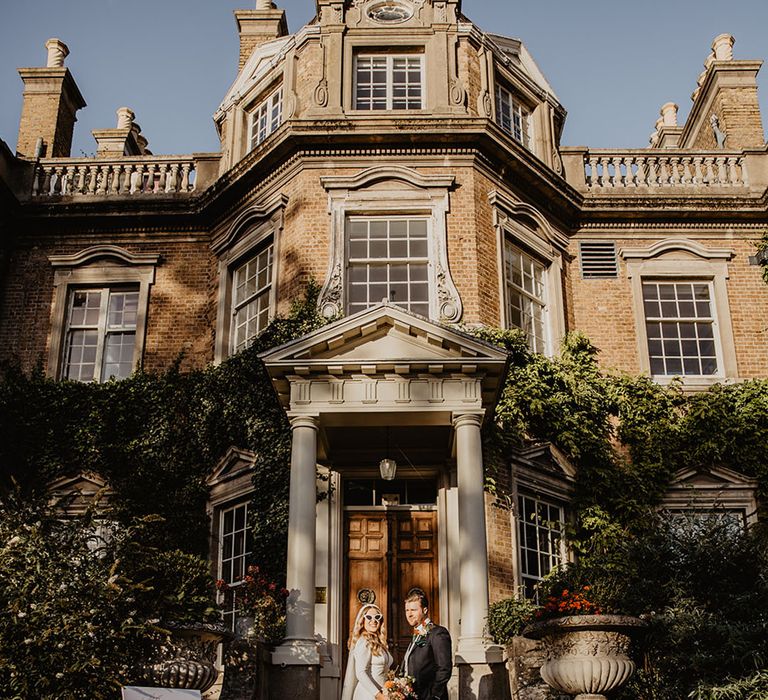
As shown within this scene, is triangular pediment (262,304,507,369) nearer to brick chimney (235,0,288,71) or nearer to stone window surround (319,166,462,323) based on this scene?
stone window surround (319,166,462,323)

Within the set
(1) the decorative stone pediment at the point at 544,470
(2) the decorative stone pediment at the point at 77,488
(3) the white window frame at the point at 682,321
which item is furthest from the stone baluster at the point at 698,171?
(2) the decorative stone pediment at the point at 77,488

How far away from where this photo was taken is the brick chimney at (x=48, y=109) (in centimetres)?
1830

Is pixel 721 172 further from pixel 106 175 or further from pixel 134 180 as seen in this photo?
pixel 106 175

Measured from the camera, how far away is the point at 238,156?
678 inches

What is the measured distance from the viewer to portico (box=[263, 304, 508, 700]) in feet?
36.0

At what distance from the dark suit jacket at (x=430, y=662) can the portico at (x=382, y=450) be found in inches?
103

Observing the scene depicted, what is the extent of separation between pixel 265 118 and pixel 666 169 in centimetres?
726

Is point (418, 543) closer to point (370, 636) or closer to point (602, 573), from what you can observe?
point (602, 573)

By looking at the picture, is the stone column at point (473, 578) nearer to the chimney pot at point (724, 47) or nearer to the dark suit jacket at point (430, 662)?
the dark suit jacket at point (430, 662)

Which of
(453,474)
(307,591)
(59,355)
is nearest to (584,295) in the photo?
(453,474)

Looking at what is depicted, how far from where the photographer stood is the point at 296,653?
415 inches

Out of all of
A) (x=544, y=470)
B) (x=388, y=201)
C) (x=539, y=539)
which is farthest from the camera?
(x=388, y=201)

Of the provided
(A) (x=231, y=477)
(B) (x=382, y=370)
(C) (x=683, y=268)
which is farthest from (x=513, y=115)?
(A) (x=231, y=477)

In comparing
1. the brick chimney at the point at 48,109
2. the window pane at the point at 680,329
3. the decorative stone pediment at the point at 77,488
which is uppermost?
the brick chimney at the point at 48,109
